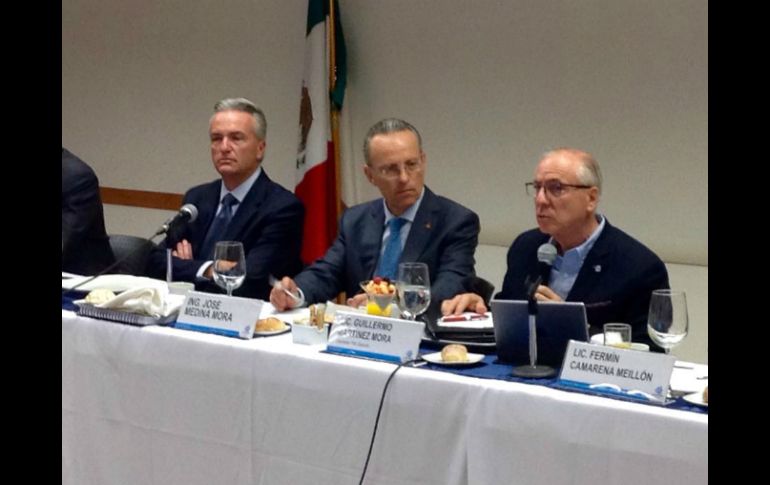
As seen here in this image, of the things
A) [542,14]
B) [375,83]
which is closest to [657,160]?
[542,14]

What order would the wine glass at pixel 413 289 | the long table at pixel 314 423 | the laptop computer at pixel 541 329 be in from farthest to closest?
the wine glass at pixel 413 289, the laptop computer at pixel 541 329, the long table at pixel 314 423

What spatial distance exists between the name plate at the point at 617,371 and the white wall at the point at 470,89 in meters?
2.58

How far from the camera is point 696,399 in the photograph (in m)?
2.09

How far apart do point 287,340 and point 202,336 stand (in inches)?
8.5

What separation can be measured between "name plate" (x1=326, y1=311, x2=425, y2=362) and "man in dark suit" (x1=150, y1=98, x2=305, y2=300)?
1.45 m

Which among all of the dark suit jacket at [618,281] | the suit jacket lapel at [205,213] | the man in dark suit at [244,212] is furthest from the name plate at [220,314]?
the suit jacket lapel at [205,213]

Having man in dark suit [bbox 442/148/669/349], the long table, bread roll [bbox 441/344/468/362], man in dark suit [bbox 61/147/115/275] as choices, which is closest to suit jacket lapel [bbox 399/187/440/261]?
man in dark suit [bbox 442/148/669/349]

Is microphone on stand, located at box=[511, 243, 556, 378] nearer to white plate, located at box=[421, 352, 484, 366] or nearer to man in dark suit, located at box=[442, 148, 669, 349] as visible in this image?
white plate, located at box=[421, 352, 484, 366]

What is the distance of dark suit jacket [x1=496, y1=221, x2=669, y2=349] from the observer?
295 centimetres

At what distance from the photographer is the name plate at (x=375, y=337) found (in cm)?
242

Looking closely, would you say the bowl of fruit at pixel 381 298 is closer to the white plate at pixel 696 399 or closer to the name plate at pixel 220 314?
the name plate at pixel 220 314

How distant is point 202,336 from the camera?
2.73m

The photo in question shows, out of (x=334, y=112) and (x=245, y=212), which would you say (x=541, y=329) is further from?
(x=334, y=112)

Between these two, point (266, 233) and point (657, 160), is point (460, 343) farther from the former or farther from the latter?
point (657, 160)
